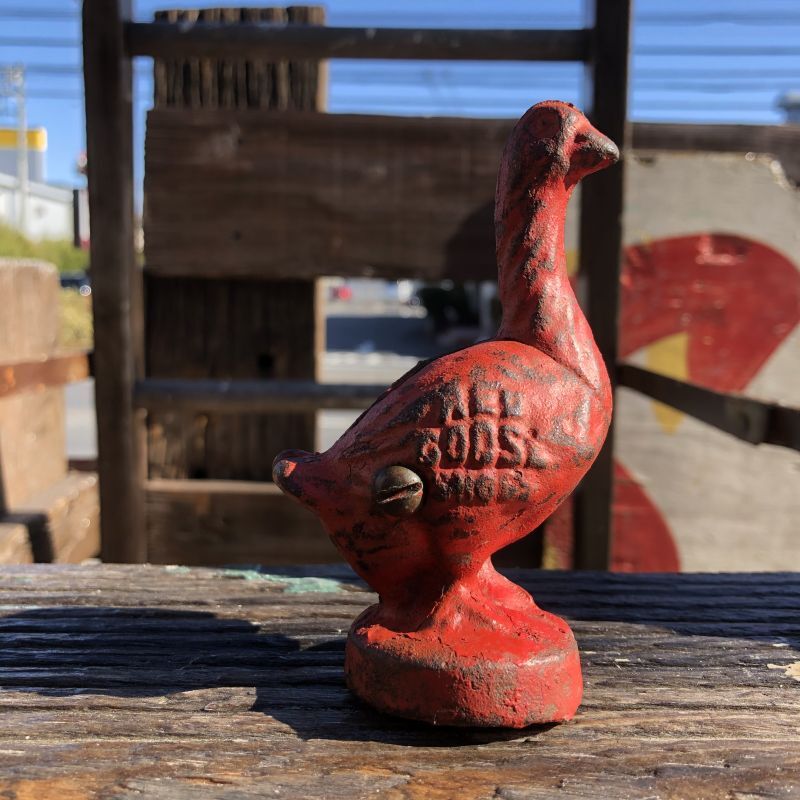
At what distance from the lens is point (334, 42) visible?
2168mm

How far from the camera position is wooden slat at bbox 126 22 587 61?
2.16 metres

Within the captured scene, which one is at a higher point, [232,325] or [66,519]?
[232,325]

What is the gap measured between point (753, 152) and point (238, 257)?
1732mm

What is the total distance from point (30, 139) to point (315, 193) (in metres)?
35.3

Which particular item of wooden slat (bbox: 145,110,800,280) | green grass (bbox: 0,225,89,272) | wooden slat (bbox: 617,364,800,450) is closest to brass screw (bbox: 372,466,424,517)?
wooden slat (bbox: 617,364,800,450)

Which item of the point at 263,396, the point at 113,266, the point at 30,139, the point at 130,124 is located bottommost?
the point at 263,396

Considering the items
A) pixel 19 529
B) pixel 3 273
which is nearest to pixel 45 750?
pixel 19 529

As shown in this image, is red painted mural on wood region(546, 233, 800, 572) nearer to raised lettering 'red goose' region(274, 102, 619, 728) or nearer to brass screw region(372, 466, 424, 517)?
raised lettering 'red goose' region(274, 102, 619, 728)

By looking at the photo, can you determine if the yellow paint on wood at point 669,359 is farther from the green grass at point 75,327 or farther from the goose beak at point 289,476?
the green grass at point 75,327

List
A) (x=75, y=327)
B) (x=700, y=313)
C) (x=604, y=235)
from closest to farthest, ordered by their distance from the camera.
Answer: (x=604, y=235)
(x=700, y=313)
(x=75, y=327)

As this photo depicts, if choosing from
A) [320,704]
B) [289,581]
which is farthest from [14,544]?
[320,704]

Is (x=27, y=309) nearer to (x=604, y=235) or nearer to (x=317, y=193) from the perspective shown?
(x=317, y=193)

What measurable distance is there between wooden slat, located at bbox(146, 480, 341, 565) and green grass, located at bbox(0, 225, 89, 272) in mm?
12457

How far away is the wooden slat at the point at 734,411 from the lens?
5.08 feet
